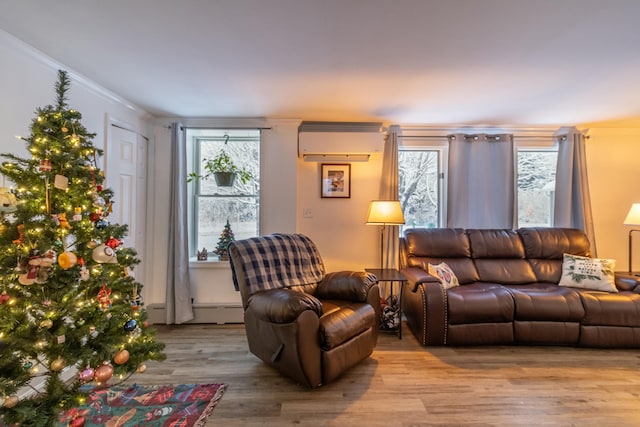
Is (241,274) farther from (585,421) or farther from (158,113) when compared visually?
(585,421)

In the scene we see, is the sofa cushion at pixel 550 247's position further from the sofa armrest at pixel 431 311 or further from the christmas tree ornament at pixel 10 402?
the christmas tree ornament at pixel 10 402

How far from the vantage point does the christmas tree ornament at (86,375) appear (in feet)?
4.15

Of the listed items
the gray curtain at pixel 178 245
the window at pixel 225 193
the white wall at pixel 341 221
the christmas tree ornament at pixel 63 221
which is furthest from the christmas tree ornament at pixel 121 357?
the white wall at pixel 341 221

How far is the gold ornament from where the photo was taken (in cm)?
120

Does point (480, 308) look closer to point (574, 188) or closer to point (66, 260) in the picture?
point (574, 188)

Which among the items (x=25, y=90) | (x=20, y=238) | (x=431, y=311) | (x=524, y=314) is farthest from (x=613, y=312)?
(x=25, y=90)

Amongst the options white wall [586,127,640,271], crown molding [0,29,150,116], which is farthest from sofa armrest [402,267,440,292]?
crown molding [0,29,150,116]

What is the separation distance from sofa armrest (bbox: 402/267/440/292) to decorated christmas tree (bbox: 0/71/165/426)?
2.09 meters

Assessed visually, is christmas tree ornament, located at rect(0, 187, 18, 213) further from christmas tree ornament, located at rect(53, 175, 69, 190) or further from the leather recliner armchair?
the leather recliner armchair

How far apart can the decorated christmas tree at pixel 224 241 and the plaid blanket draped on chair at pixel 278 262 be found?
944 mm

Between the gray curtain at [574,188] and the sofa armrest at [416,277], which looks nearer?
the sofa armrest at [416,277]

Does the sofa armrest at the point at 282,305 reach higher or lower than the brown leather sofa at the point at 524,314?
higher

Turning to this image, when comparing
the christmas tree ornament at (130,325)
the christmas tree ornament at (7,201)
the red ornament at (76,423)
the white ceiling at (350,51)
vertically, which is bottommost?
the red ornament at (76,423)

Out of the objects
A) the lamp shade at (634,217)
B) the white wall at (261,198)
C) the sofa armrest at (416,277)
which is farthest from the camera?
the white wall at (261,198)
